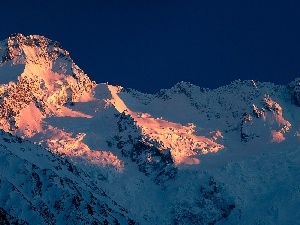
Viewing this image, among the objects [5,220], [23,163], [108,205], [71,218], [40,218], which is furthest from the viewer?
[108,205]

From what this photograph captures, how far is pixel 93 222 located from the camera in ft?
540

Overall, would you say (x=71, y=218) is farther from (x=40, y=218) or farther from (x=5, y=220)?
(x=5, y=220)

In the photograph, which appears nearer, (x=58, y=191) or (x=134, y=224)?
(x=58, y=191)

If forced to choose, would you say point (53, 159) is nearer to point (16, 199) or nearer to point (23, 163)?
point (23, 163)

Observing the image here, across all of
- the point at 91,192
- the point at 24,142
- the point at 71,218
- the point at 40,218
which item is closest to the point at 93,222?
the point at 71,218

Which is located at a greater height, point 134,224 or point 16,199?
point 134,224

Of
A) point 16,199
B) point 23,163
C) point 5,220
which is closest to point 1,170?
point 23,163

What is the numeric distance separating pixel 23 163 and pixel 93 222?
66.3 feet

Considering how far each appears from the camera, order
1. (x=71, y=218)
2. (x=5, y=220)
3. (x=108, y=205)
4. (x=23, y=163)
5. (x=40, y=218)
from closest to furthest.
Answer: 1. (x=5, y=220)
2. (x=40, y=218)
3. (x=71, y=218)
4. (x=23, y=163)
5. (x=108, y=205)

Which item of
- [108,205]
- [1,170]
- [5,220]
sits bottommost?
[5,220]

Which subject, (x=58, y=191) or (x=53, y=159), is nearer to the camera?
(x=58, y=191)

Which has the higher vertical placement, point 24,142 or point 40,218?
point 24,142

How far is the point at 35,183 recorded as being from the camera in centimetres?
16962

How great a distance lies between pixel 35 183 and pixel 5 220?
162 feet
